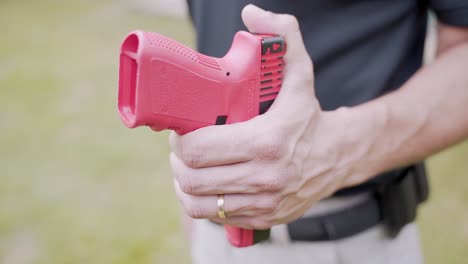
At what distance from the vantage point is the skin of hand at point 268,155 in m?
0.70

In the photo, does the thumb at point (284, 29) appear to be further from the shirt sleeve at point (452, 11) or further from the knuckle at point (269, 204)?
the shirt sleeve at point (452, 11)

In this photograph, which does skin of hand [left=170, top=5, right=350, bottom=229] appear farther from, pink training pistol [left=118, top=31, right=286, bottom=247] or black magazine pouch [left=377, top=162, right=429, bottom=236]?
black magazine pouch [left=377, top=162, right=429, bottom=236]

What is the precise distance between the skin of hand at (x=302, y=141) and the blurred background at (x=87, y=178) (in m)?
1.72

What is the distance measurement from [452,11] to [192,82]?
528mm

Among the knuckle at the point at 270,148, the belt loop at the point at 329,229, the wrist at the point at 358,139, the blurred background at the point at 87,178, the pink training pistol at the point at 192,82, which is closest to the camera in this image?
the pink training pistol at the point at 192,82

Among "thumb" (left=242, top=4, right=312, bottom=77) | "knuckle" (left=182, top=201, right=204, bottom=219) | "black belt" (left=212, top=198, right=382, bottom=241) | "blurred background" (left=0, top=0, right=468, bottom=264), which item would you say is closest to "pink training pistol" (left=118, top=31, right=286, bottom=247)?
"thumb" (left=242, top=4, right=312, bottom=77)

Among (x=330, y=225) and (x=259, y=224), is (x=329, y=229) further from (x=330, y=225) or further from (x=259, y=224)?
(x=259, y=224)

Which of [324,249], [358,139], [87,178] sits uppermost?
[358,139]

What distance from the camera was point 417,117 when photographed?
900 millimetres

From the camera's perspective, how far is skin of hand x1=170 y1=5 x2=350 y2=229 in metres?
0.70

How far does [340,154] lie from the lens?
2.73 ft

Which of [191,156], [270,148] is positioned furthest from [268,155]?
[191,156]

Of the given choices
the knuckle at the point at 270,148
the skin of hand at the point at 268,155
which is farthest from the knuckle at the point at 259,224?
the knuckle at the point at 270,148

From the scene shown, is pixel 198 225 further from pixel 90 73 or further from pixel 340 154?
pixel 90 73
